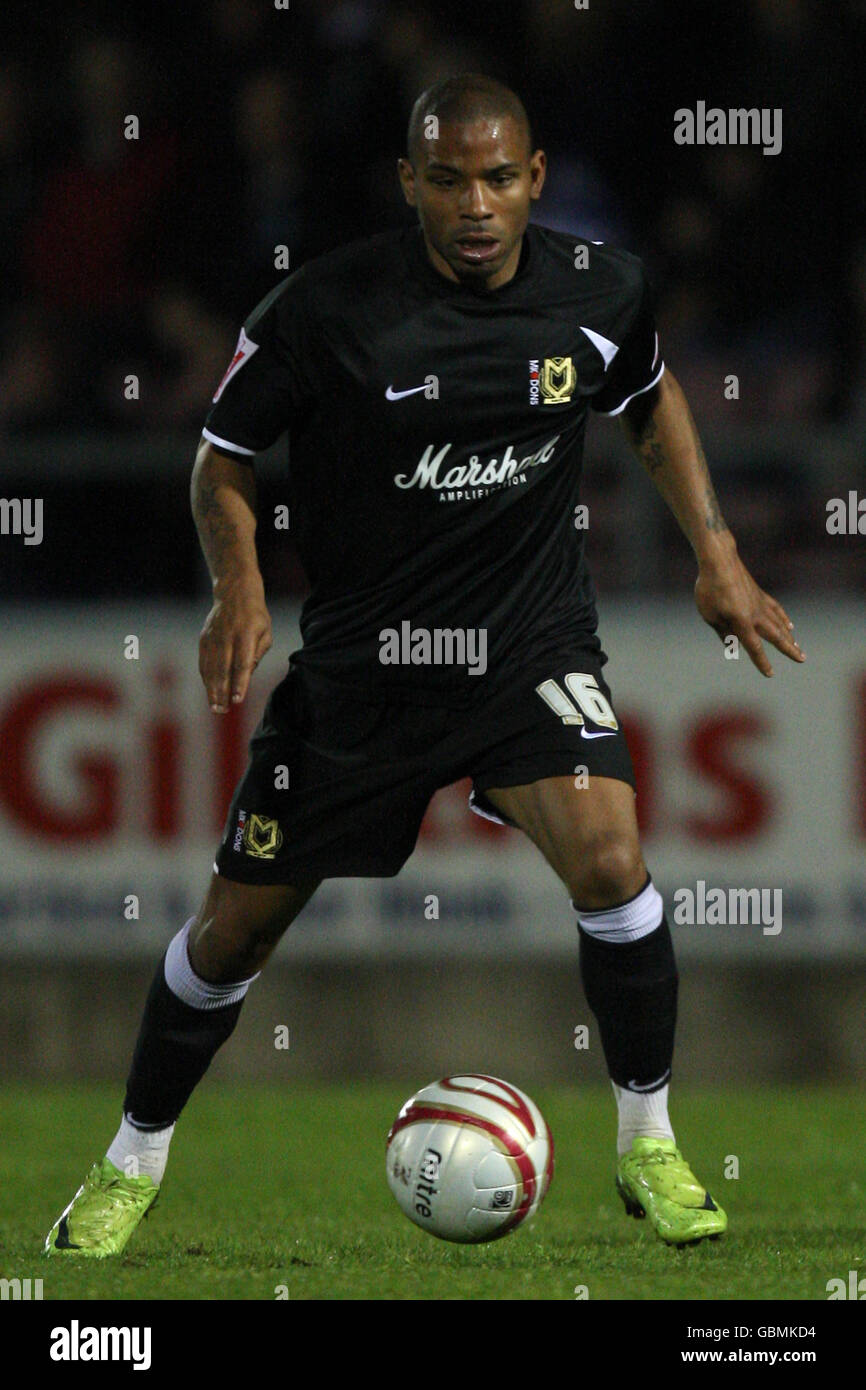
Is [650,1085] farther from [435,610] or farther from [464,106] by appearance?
[464,106]

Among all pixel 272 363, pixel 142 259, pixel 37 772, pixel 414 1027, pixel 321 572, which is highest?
pixel 142 259

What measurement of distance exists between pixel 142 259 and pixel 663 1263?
5387 millimetres

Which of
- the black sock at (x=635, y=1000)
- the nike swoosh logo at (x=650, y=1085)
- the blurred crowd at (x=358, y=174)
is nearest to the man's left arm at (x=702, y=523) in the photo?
the black sock at (x=635, y=1000)

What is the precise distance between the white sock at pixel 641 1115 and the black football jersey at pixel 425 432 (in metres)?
0.97

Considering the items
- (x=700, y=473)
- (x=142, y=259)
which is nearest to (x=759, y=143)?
(x=142, y=259)

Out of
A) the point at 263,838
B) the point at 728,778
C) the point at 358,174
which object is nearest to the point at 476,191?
the point at 263,838

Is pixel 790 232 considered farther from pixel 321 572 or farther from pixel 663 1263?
pixel 663 1263

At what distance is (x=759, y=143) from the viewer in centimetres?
929

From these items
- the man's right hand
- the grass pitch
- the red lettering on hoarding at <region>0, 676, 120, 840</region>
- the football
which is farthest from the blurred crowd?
the football

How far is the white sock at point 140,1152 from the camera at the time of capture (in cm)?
491

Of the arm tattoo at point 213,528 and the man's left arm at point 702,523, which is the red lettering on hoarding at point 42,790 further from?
the man's left arm at point 702,523

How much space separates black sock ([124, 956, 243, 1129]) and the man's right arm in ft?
2.84

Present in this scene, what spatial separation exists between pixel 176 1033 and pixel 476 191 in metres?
1.91

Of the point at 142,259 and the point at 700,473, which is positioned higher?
the point at 142,259
